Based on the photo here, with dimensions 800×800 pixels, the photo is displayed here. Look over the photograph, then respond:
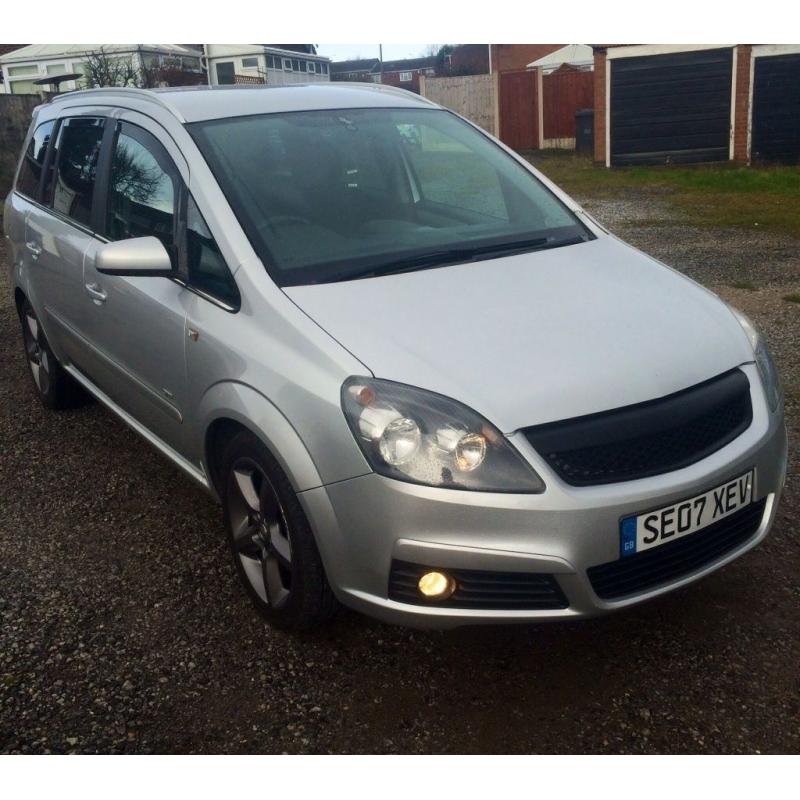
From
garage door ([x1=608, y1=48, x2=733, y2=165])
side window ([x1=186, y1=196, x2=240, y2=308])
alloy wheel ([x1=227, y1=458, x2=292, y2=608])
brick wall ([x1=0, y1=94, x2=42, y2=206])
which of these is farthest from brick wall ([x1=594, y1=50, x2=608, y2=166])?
alloy wheel ([x1=227, y1=458, x2=292, y2=608])

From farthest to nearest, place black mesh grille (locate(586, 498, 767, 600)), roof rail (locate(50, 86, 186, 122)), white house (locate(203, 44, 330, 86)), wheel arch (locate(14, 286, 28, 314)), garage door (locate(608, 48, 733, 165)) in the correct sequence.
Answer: white house (locate(203, 44, 330, 86)) → garage door (locate(608, 48, 733, 165)) → wheel arch (locate(14, 286, 28, 314)) → roof rail (locate(50, 86, 186, 122)) → black mesh grille (locate(586, 498, 767, 600))

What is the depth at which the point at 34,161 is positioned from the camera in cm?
509

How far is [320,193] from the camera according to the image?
3.33 metres

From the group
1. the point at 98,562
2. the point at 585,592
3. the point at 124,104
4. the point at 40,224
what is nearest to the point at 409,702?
the point at 585,592

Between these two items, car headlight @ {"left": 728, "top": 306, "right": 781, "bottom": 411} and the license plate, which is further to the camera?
car headlight @ {"left": 728, "top": 306, "right": 781, "bottom": 411}

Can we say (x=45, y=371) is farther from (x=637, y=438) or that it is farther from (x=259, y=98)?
(x=637, y=438)

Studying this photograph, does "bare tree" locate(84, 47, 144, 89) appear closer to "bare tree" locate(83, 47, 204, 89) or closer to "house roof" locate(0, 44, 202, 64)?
"bare tree" locate(83, 47, 204, 89)

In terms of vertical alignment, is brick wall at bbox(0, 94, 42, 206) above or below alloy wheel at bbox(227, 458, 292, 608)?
above

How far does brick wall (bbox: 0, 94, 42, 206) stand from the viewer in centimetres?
1697

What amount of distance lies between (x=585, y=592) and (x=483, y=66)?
50458 millimetres

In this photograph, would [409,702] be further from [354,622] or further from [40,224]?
[40,224]

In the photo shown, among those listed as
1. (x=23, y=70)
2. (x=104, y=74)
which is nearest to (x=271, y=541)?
(x=104, y=74)

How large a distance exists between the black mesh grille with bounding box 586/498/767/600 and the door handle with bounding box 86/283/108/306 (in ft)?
7.95

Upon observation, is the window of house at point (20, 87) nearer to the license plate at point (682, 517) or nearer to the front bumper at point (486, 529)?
the front bumper at point (486, 529)
